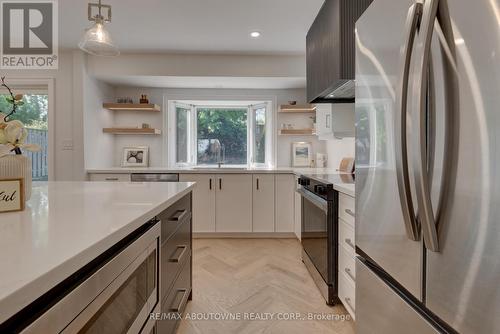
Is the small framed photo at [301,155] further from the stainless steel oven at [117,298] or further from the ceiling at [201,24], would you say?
the stainless steel oven at [117,298]

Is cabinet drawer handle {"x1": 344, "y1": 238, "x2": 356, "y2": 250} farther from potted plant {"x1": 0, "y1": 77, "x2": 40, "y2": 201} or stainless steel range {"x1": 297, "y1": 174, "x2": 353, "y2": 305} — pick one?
potted plant {"x1": 0, "y1": 77, "x2": 40, "y2": 201}

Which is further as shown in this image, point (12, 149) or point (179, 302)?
point (179, 302)

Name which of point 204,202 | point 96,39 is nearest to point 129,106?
point 204,202

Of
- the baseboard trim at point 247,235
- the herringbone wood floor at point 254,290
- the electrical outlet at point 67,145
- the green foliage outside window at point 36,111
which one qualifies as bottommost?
the herringbone wood floor at point 254,290

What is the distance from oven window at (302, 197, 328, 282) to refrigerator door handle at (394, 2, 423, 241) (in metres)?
1.37

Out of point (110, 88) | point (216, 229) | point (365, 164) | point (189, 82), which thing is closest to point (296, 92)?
point (189, 82)

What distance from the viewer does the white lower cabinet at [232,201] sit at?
3779mm

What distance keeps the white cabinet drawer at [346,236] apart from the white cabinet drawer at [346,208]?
0.04 metres

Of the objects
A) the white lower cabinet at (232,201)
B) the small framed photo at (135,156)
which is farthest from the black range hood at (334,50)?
the small framed photo at (135,156)

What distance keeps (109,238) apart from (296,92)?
3.97 m

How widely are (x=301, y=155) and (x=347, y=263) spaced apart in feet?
8.59

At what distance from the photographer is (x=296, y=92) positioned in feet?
14.4

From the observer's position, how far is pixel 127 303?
3.17 ft

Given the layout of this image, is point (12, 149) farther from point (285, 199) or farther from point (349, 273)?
point (285, 199)
